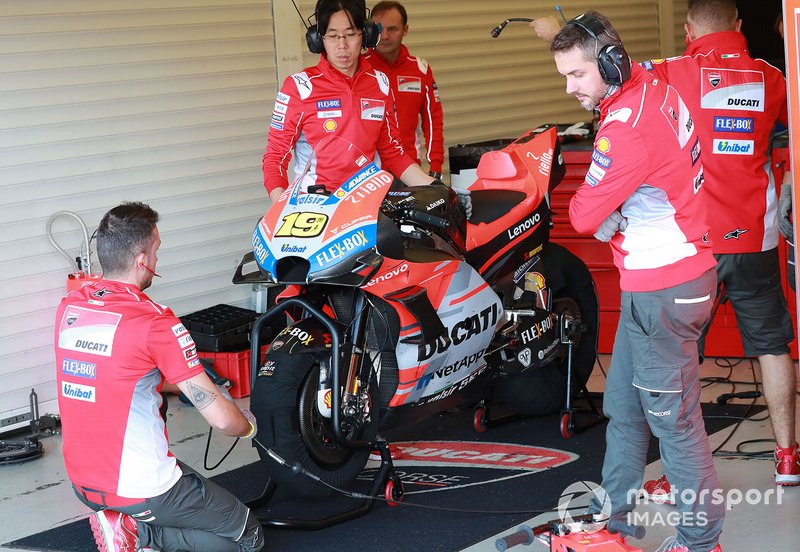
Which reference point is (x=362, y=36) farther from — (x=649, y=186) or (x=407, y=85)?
(x=649, y=186)

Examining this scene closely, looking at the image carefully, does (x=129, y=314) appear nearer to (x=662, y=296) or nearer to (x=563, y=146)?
(x=662, y=296)

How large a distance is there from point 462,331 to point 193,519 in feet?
4.32

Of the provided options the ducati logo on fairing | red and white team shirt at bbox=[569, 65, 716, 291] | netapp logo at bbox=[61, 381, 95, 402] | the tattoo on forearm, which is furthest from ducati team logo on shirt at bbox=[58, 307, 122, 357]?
red and white team shirt at bbox=[569, 65, 716, 291]

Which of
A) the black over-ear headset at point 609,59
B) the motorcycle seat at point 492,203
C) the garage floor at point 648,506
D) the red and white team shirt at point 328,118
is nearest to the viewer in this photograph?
the black over-ear headset at point 609,59

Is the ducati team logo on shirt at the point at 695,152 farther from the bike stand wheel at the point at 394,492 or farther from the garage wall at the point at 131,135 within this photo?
the garage wall at the point at 131,135

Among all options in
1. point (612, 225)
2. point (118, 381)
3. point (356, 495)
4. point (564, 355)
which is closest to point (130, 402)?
point (118, 381)

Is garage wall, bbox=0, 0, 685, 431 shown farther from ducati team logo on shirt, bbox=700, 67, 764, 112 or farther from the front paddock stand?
ducati team logo on shirt, bbox=700, 67, 764, 112

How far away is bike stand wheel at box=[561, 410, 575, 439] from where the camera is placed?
4.81 m

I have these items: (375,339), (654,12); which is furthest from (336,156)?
(654,12)

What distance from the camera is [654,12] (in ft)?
33.9

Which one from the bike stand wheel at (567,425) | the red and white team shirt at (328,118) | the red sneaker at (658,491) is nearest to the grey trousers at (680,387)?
the red sneaker at (658,491)

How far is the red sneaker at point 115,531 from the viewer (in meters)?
3.44

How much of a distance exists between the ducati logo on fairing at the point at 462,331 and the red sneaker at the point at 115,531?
3.89 ft

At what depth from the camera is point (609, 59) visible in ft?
10.2
